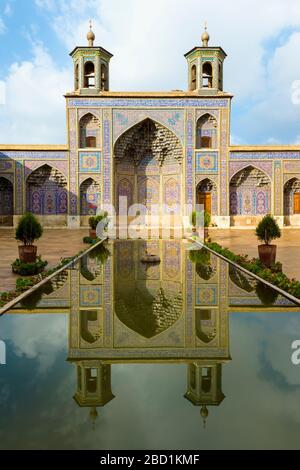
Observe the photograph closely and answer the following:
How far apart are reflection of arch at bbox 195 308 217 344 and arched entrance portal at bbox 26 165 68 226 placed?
52.9 ft

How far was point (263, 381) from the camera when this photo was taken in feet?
9.30

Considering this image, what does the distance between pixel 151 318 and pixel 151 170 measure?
58.7ft

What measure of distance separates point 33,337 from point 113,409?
156 centimetres

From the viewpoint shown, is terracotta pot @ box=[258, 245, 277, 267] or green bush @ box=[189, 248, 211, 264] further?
green bush @ box=[189, 248, 211, 264]

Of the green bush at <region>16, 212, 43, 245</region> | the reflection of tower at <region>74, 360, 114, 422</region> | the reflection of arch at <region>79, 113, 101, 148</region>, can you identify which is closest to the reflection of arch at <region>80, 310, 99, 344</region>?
the reflection of tower at <region>74, 360, 114, 422</region>

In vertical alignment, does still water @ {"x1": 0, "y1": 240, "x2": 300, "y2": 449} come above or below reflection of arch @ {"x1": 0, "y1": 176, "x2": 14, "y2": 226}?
below

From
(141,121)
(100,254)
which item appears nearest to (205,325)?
(100,254)

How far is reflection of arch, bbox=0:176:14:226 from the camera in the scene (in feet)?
66.2

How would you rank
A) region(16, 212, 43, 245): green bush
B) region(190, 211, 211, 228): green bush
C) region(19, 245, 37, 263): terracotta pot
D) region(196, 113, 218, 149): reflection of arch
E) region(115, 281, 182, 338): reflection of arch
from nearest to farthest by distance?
1. region(115, 281, 182, 338): reflection of arch
2. region(19, 245, 37, 263): terracotta pot
3. region(16, 212, 43, 245): green bush
4. region(190, 211, 211, 228): green bush
5. region(196, 113, 218, 149): reflection of arch

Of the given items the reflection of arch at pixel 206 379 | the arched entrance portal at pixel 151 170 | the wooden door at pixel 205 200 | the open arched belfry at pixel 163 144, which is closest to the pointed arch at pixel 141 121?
the open arched belfry at pixel 163 144

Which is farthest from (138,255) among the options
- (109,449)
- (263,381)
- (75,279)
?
(109,449)

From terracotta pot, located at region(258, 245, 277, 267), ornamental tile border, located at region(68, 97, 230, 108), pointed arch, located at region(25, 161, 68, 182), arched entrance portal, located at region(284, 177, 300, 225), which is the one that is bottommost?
terracotta pot, located at region(258, 245, 277, 267)

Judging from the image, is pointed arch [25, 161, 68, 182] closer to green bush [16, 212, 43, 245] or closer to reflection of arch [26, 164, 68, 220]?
reflection of arch [26, 164, 68, 220]
